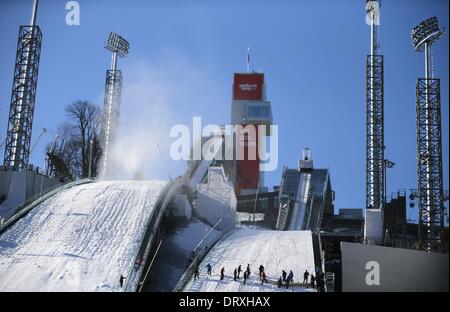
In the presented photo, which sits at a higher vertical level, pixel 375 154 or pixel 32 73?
pixel 32 73

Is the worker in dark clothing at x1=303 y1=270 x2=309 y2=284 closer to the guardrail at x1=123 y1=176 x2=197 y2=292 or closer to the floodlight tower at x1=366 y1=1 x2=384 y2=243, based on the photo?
the guardrail at x1=123 y1=176 x2=197 y2=292

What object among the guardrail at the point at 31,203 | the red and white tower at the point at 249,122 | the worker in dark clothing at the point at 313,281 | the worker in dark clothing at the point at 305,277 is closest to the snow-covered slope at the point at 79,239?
the guardrail at the point at 31,203

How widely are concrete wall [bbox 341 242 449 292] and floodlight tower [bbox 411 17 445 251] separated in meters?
12.0

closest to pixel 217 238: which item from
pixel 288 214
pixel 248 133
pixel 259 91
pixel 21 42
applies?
pixel 288 214

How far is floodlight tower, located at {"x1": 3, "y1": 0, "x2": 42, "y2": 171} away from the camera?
42.2m

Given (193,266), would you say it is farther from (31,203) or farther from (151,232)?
(31,203)

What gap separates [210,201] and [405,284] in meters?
21.6

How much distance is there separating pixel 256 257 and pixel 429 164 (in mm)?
12633

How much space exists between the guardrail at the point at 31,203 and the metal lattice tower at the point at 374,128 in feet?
67.7

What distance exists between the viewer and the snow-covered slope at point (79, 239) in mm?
27156

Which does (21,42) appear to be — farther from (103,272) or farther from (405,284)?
(405,284)

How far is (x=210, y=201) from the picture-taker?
134 ft

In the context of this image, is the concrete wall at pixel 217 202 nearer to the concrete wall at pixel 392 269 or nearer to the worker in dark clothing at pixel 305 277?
the worker in dark clothing at pixel 305 277

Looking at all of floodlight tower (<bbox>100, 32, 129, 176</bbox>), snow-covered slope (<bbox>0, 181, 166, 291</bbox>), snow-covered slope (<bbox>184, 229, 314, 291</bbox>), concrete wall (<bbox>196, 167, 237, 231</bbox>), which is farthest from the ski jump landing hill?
floodlight tower (<bbox>100, 32, 129, 176</bbox>)
